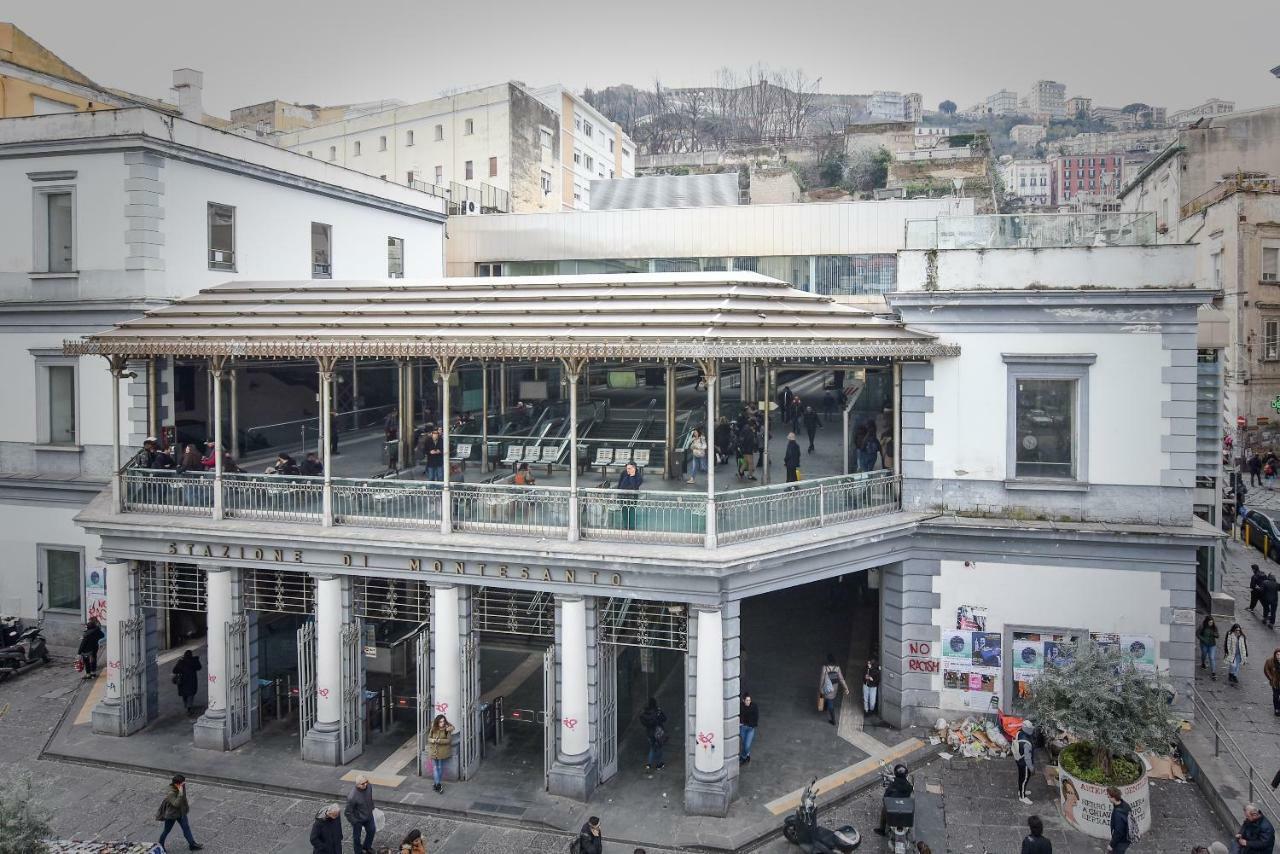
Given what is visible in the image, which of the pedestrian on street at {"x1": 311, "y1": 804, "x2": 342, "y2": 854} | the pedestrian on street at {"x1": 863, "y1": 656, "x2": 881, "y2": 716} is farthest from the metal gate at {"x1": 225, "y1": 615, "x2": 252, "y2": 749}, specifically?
the pedestrian on street at {"x1": 863, "y1": 656, "x2": 881, "y2": 716}

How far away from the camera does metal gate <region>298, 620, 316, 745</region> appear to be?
17.3 metres

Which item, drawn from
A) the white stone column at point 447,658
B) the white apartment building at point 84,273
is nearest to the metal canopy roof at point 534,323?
the white apartment building at point 84,273

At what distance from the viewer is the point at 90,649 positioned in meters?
21.2

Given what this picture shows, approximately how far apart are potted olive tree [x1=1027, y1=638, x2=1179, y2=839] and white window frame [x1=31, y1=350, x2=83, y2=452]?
2253 cm

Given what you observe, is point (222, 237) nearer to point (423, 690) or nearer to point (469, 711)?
point (423, 690)

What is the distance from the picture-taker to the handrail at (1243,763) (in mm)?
14288

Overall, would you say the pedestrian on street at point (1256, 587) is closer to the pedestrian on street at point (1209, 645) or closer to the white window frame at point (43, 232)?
the pedestrian on street at point (1209, 645)

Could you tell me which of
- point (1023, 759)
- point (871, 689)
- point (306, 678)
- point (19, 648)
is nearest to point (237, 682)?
point (306, 678)

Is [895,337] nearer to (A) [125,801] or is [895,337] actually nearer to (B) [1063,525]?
(B) [1063,525]

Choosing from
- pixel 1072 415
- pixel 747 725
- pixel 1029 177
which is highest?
pixel 1029 177

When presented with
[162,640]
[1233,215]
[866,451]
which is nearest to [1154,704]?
[866,451]

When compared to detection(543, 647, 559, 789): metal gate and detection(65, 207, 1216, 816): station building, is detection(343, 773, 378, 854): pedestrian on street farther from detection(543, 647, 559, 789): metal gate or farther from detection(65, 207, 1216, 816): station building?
detection(543, 647, 559, 789): metal gate

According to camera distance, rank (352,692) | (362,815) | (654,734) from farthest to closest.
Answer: (352,692)
(654,734)
(362,815)

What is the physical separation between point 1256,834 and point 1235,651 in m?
8.75
